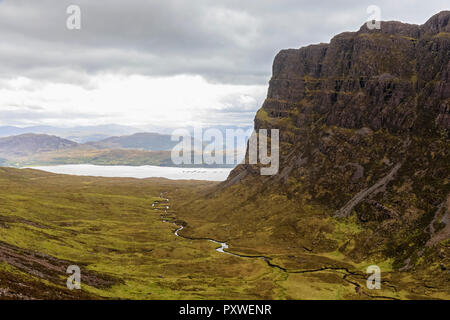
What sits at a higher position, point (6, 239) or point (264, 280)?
point (6, 239)

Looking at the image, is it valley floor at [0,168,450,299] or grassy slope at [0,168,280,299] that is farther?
grassy slope at [0,168,280,299]

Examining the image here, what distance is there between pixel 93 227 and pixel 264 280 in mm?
117849

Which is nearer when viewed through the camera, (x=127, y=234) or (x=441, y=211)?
(x=441, y=211)

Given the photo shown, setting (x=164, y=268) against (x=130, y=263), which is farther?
(x=130, y=263)

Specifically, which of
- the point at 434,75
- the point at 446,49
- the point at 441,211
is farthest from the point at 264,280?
the point at 446,49

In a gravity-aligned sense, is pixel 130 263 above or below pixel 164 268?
above

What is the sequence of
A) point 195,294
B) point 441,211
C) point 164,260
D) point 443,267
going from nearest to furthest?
point 195,294 < point 443,267 < point 441,211 < point 164,260

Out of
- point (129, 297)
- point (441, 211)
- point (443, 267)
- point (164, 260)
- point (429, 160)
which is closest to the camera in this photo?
point (129, 297)

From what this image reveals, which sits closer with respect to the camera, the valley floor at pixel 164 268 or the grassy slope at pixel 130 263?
the valley floor at pixel 164 268

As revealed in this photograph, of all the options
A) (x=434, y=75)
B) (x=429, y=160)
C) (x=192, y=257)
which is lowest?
(x=192, y=257)

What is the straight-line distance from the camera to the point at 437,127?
6895 inches

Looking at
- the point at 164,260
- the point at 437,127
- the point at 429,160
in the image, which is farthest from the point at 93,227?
the point at 437,127

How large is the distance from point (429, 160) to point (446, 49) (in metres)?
74.0

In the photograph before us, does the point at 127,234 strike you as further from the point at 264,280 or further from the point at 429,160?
the point at 429,160
